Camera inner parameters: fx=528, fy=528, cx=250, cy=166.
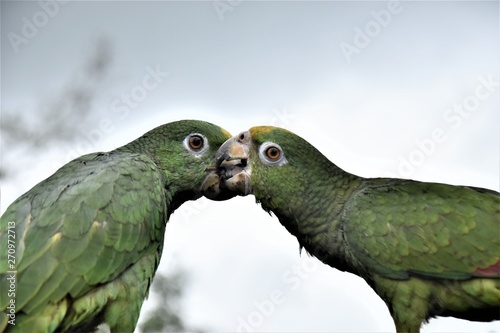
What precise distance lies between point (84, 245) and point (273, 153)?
142 centimetres

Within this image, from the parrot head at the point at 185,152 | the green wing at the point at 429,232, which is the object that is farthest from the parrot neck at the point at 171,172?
→ the green wing at the point at 429,232

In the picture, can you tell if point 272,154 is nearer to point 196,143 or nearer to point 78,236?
point 196,143

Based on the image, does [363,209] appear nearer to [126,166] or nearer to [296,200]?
[296,200]

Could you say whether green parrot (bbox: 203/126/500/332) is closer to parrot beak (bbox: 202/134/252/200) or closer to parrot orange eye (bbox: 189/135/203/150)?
parrot beak (bbox: 202/134/252/200)

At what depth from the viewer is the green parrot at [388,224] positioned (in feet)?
10.1

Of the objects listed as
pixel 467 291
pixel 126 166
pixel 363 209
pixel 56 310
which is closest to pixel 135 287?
pixel 56 310

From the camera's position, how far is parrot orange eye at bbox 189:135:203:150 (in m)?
4.04

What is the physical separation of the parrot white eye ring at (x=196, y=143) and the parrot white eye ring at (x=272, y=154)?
52 cm

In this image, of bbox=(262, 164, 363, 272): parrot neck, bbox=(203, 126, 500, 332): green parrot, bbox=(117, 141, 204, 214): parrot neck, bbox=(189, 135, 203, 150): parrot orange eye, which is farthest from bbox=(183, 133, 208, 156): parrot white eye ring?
bbox=(262, 164, 363, 272): parrot neck

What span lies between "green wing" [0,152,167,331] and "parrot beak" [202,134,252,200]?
46cm

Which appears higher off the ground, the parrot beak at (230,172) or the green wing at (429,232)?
the parrot beak at (230,172)

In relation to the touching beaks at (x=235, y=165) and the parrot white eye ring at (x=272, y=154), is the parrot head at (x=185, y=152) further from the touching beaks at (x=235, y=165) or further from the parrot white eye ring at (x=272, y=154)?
the parrot white eye ring at (x=272, y=154)

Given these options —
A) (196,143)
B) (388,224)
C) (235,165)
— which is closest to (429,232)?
(388,224)

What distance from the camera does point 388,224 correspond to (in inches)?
128
